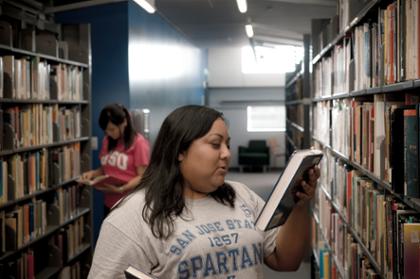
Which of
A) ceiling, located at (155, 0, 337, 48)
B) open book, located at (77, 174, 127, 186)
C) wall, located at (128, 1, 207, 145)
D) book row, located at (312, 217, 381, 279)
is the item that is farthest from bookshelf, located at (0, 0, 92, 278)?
ceiling, located at (155, 0, 337, 48)

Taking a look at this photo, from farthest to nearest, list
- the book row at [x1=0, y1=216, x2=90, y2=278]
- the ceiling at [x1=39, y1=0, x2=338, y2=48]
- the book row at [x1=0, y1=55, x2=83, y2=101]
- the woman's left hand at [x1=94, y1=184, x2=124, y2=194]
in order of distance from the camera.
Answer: the ceiling at [x1=39, y1=0, x2=338, y2=48] < the woman's left hand at [x1=94, y1=184, x2=124, y2=194] < the book row at [x1=0, y1=216, x2=90, y2=278] < the book row at [x1=0, y1=55, x2=83, y2=101]

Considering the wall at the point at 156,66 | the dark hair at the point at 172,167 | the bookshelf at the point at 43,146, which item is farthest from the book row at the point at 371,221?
the wall at the point at 156,66

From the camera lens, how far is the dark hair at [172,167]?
1707 mm

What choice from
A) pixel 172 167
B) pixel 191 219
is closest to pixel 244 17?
pixel 172 167

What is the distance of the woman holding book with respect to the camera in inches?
64.5

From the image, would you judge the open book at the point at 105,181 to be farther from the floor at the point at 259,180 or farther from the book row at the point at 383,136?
the floor at the point at 259,180

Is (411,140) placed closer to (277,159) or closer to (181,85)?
(181,85)

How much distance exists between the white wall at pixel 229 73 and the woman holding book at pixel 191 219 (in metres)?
12.4

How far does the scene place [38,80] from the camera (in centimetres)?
403

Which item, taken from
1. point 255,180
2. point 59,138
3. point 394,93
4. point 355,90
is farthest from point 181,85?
point 394,93

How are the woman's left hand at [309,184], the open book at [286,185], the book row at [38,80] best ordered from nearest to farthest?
the open book at [286,185] → the woman's left hand at [309,184] → the book row at [38,80]

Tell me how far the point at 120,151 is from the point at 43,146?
0.60 metres

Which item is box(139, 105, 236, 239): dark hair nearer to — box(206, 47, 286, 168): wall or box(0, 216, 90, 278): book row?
box(0, 216, 90, 278): book row

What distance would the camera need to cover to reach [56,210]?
4.41m
